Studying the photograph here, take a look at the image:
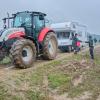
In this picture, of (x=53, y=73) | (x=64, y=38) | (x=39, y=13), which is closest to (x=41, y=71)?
(x=53, y=73)

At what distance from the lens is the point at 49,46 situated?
1948 centimetres

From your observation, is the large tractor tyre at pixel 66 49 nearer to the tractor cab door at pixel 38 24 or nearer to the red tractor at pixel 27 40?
the red tractor at pixel 27 40

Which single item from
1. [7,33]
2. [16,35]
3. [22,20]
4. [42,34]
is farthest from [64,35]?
[7,33]

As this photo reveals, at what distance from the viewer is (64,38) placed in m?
30.4

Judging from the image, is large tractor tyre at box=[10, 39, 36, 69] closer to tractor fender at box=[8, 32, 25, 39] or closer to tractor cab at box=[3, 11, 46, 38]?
tractor fender at box=[8, 32, 25, 39]

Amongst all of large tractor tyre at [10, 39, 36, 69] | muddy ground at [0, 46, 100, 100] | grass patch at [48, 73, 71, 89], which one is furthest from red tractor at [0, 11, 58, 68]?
grass patch at [48, 73, 71, 89]

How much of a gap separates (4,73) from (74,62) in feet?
18.0

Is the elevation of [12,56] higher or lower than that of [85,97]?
higher

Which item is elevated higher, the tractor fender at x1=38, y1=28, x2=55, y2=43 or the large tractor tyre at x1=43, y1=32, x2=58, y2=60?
the tractor fender at x1=38, y1=28, x2=55, y2=43

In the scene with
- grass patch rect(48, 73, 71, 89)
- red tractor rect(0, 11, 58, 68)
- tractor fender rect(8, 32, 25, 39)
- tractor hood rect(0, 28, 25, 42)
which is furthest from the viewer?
tractor fender rect(8, 32, 25, 39)

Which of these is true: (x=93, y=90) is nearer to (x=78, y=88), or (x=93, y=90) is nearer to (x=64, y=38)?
(x=78, y=88)

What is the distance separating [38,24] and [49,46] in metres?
1.46

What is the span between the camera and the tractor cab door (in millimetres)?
18484

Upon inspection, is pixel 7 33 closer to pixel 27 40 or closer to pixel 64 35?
pixel 27 40
